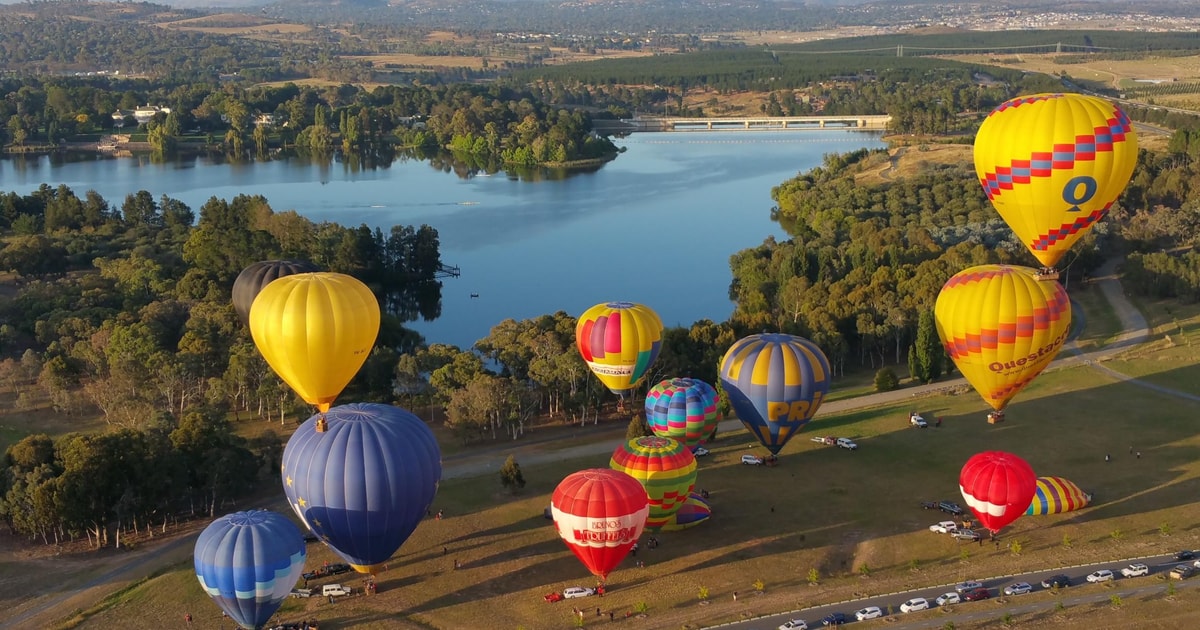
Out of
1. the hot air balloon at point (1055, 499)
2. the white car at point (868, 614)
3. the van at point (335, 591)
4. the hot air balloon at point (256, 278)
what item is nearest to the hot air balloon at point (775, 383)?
the hot air balloon at point (1055, 499)

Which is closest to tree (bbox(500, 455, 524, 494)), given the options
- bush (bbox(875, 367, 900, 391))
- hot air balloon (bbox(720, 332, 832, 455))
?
hot air balloon (bbox(720, 332, 832, 455))

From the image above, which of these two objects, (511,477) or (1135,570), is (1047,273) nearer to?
(1135,570)

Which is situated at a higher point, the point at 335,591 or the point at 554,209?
the point at 554,209

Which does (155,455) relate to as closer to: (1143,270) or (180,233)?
(180,233)

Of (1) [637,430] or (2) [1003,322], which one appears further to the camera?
(1) [637,430]

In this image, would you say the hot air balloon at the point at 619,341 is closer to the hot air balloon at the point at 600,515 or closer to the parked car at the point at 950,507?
the hot air balloon at the point at 600,515

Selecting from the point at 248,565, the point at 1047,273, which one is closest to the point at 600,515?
the point at 248,565

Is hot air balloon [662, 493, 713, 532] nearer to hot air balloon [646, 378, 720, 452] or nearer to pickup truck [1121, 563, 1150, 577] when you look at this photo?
hot air balloon [646, 378, 720, 452]
